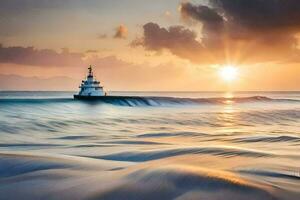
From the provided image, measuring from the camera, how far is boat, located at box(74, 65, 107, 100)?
168 ft

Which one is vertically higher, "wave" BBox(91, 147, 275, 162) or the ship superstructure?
the ship superstructure

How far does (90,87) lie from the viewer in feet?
171

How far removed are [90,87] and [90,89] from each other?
1.26ft

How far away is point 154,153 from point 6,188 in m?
4.31

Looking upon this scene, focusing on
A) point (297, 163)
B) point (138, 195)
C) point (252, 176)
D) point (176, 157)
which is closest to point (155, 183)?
point (138, 195)

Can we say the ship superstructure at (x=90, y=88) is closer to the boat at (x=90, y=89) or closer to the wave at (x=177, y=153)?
the boat at (x=90, y=89)

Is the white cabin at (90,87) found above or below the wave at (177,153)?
above

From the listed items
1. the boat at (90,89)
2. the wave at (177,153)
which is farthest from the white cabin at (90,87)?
the wave at (177,153)

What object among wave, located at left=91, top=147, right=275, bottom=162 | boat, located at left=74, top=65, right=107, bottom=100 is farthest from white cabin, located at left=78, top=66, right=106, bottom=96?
wave, located at left=91, top=147, right=275, bottom=162

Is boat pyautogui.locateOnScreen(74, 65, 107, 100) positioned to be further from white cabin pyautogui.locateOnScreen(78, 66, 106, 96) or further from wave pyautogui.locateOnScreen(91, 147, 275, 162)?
wave pyautogui.locateOnScreen(91, 147, 275, 162)

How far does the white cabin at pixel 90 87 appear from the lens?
51.7m

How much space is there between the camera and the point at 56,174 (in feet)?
21.5

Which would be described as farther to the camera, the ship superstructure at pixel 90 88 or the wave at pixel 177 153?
the ship superstructure at pixel 90 88

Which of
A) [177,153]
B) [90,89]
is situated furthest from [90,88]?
[177,153]
